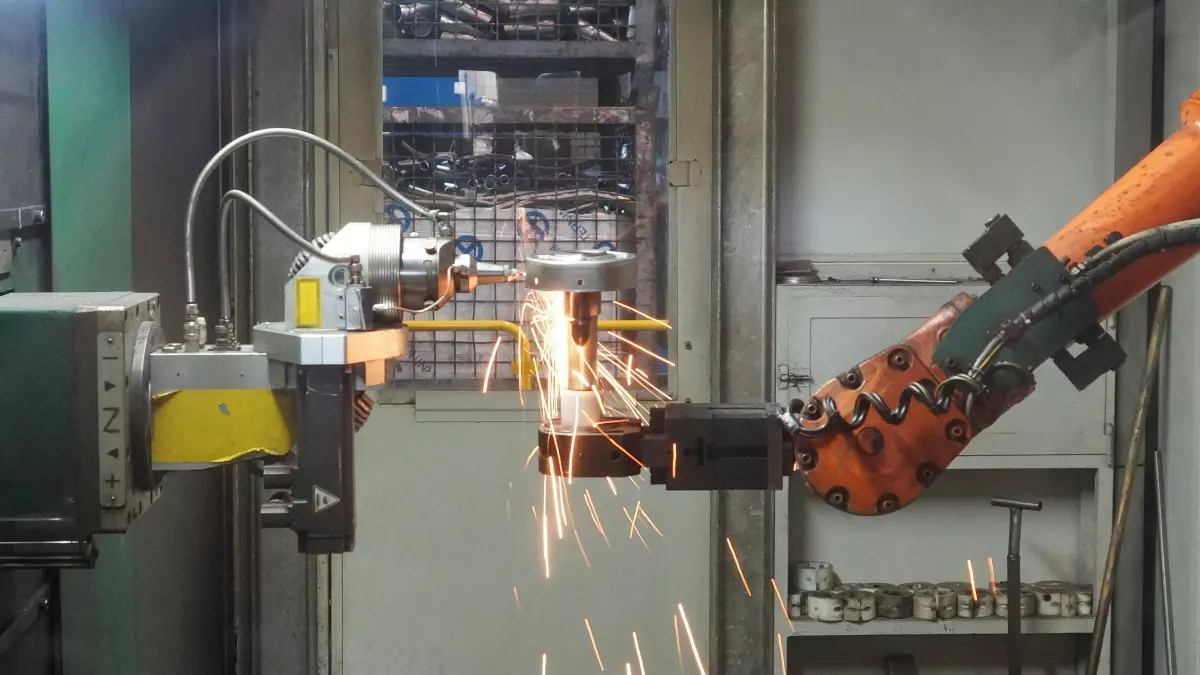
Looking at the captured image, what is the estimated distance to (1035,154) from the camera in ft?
11.5

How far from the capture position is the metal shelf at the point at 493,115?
3.40 m

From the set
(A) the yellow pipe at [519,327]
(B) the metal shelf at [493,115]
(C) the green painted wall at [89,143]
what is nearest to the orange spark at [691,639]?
(A) the yellow pipe at [519,327]

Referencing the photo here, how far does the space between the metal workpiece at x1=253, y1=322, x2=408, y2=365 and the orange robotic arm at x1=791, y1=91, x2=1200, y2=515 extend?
0.59m

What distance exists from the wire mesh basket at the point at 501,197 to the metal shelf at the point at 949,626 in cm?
110

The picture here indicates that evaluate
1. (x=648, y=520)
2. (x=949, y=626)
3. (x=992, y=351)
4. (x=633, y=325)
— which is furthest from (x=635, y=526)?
(x=992, y=351)

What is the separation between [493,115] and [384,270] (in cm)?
174

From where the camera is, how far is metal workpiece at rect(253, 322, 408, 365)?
164 cm

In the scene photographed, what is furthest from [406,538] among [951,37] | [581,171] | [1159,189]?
[1159,189]

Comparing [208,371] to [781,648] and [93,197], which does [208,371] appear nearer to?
[93,197]

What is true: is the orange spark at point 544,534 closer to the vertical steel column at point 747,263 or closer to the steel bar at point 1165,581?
the vertical steel column at point 747,263

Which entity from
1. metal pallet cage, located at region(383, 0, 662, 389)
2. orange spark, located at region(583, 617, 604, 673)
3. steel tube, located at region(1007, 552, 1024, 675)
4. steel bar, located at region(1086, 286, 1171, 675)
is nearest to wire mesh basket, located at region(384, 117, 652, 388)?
metal pallet cage, located at region(383, 0, 662, 389)

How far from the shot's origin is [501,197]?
344cm

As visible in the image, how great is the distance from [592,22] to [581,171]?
1.37ft

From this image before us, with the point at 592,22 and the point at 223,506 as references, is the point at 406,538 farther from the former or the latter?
the point at 592,22
